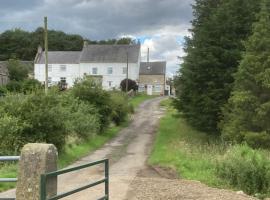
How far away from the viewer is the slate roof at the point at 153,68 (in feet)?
364

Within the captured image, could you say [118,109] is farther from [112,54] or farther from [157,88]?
[157,88]

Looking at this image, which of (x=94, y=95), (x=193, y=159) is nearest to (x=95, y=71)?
(x=94, y=95)

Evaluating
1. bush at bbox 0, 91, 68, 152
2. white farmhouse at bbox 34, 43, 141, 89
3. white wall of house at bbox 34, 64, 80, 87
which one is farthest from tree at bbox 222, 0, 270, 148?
white wall of house at bbox 34, 64, 80, 87

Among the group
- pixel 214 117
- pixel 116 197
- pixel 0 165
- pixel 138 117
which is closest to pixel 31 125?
pixel 0 165

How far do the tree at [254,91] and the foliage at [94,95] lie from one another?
514 inches

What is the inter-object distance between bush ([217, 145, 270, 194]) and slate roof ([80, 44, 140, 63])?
277ft

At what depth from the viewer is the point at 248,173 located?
19.9 metres

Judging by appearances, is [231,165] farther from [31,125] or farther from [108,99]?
[108,99]

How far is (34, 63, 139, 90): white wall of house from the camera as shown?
105500mm

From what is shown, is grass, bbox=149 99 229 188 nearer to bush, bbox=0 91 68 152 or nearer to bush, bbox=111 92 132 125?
bush, bbox=0 91 68 152

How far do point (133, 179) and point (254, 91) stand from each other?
60.2 feet

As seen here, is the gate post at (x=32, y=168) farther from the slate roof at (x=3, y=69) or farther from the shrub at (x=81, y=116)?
the slate roof at (x=3, y=69)

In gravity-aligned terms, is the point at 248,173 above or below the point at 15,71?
below

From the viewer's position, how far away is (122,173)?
23.5m
